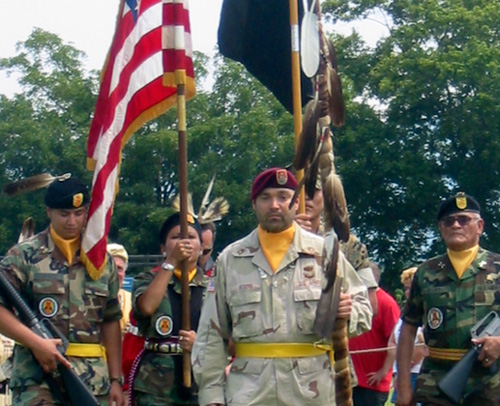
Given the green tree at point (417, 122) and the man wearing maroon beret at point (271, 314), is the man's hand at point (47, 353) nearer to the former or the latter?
the man wearing maroon beret at point (271, 314)

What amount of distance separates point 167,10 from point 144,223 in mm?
31017

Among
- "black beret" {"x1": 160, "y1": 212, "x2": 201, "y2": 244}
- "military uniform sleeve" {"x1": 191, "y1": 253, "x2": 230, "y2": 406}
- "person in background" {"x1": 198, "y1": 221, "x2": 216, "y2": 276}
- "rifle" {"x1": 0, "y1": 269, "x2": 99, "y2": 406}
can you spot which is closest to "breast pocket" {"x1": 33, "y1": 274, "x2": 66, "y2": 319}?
"rifle" {"x1": 0, "y1": 269, "x2": 99, "y2": 406}

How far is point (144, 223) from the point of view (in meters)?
38.7

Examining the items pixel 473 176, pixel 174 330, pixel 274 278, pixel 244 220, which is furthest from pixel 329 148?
pixel 473 176

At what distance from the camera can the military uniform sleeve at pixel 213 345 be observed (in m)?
6.25

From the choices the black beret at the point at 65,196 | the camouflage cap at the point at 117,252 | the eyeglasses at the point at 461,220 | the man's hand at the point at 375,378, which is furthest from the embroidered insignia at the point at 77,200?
the man's hand at the point at 375,378

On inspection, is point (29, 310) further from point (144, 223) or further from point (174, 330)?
point (144, 223)

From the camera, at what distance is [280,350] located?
619 cm

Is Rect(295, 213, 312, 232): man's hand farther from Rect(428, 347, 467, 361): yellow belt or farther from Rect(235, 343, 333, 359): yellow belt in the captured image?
Rect(428, 347, 467, 361): yellow belt

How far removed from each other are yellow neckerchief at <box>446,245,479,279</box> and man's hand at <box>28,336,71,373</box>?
8.64 feet

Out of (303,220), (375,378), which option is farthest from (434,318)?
(375,378)

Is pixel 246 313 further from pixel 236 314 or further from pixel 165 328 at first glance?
pixel 165 328

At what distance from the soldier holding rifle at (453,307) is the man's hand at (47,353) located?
7.59ft

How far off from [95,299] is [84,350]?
321 mm
